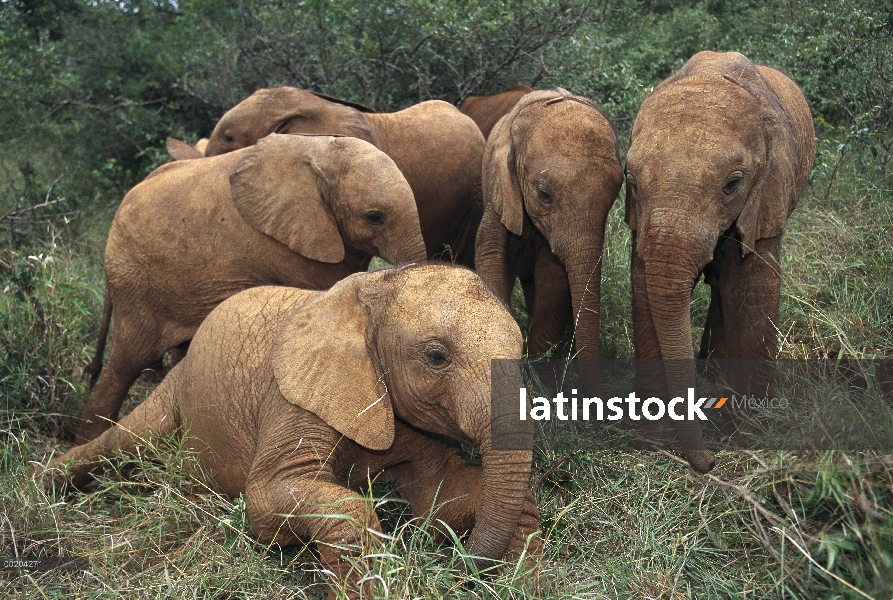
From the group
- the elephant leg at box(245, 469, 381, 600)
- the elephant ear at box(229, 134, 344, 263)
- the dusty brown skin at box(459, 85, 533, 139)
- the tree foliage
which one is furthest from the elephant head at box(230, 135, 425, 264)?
the tree foliage

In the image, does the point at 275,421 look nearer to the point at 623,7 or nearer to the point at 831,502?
the point at 831,502

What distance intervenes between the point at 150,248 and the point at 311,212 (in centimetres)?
89

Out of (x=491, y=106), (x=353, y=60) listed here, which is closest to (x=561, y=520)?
(x=491, y=106)

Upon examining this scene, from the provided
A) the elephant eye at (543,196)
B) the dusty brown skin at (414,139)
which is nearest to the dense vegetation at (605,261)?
the dusty brown skin at (414,139)

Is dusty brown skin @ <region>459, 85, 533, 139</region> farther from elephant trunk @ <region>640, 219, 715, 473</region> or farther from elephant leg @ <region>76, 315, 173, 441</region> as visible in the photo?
elephant trunk @ <region>640, 219, 715, 473</region>

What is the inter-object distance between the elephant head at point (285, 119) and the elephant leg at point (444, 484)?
113 inches

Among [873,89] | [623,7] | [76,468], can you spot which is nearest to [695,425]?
[76,468]

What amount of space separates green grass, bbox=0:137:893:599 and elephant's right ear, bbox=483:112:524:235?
1.09 metres

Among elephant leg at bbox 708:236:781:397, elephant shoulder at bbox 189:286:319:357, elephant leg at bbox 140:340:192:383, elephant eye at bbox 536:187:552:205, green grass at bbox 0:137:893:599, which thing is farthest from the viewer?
elephant leg at bbox 140:340:192:383

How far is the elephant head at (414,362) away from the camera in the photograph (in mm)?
3139

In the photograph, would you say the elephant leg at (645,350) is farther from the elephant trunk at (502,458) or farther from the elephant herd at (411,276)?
the elephant trunk at (502,458)

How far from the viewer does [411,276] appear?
11.2 ft

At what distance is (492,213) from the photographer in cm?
522

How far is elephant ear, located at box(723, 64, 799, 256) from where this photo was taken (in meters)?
4.18
